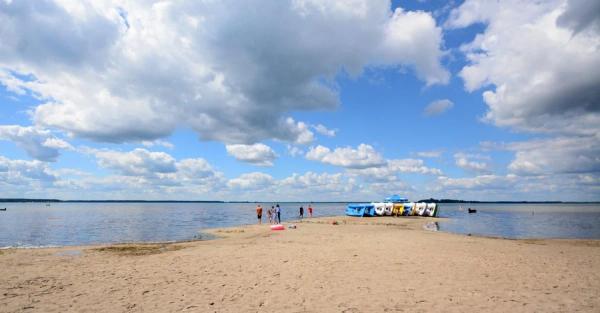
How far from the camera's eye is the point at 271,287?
1050 centimetres

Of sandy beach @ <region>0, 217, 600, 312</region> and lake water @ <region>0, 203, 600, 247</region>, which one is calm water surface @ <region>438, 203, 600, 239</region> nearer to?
lake water @ <region>0, 203, 600, 247</region>

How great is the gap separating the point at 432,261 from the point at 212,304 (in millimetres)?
9474

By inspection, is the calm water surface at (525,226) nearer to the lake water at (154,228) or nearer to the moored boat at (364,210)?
the lake water at (154,228)

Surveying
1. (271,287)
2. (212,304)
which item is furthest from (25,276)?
(271,287)

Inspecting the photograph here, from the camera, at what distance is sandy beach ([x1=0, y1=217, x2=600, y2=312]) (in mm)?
8812

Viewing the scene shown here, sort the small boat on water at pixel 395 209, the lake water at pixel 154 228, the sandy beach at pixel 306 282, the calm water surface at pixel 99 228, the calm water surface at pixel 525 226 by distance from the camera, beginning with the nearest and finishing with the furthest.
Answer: the sandy beach at pixel 306 282, the calm water surface at pixel 99 228, the lake water at pixel 154 228, the calm water surface at pixel 525 226, the small boat on water at pixel 395 209

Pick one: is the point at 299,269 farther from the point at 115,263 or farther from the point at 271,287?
the point at 115,263

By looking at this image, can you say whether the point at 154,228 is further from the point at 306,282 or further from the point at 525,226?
the point at 525,226

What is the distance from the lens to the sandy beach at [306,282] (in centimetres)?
881

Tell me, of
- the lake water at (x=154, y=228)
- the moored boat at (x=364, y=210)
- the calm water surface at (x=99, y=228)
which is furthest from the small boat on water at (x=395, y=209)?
the calm water surface at (x=99, y=228)

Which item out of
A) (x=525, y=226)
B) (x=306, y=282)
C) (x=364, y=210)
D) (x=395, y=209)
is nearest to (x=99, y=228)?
(x=306, y=282)

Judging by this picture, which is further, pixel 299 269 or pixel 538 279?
pixel 299 269

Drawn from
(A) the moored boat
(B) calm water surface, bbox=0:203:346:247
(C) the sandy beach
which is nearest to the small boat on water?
(A) the moored boat

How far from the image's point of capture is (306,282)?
1103cm
